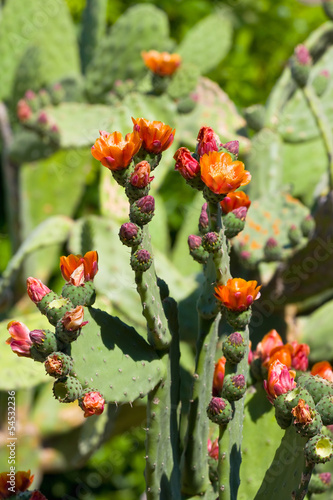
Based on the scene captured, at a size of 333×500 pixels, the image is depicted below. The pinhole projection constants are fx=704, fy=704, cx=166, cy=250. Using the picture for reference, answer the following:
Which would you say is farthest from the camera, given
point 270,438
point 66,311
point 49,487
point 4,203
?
point 4,203

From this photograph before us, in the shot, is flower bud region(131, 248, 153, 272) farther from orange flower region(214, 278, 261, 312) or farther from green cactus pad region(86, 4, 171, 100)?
green cactus pad region(86, 4, 171, 100)

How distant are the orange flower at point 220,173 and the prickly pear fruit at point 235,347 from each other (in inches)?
10.2

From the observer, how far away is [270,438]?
1439mm

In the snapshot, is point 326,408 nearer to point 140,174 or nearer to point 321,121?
point 140,174

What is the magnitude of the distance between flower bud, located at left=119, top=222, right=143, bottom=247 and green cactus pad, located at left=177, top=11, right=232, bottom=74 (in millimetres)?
2508

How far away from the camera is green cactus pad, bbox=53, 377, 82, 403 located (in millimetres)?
1080

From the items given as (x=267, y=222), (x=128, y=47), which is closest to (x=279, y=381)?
(x=267, y=222)

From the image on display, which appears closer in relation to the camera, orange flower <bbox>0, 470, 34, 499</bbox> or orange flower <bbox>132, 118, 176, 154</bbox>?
orange flower <bbox>132, 118, 176, 154</bbox>

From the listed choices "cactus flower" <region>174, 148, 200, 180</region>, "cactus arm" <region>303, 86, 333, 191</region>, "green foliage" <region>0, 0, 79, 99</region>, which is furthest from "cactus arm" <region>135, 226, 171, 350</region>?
"green foliage" <region>0, 0, 79, 99</region>

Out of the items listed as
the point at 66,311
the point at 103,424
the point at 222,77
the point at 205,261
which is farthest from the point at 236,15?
the point at 66,311

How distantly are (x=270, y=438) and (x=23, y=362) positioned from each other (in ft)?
3.63

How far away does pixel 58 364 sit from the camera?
106 centimetres

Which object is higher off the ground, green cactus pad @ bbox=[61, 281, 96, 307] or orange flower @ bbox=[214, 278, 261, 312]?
orange flower @ bbox=[214, 278, 261, 312]

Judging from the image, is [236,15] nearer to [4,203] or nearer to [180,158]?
→ [4,203]
